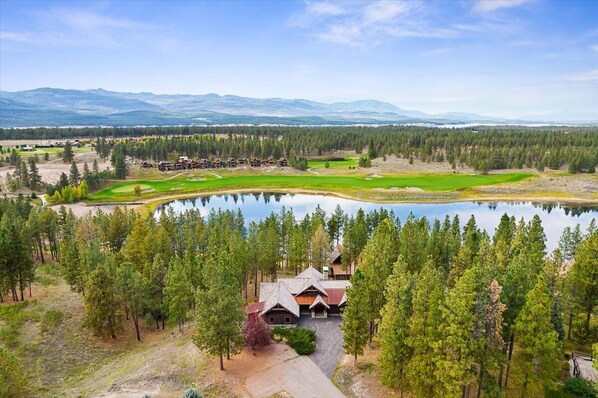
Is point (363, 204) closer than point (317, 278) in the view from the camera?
No

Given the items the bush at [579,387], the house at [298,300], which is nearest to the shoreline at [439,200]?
the house at [298,300]

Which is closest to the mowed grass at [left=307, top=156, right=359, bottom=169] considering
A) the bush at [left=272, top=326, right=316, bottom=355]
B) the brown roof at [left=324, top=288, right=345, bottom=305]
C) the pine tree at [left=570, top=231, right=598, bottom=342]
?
the brown roof at [left=324, top=288, right=345, bottom=305]

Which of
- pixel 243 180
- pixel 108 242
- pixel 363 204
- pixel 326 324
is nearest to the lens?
pixel 326 324

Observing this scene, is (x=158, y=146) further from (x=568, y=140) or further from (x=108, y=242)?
(x=568, y=140)

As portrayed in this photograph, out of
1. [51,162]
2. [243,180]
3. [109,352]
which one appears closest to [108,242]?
[109,352]

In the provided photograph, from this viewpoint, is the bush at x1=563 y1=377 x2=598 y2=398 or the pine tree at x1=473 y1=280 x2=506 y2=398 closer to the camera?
the pine tree at x1=473 y1=280 x2=506 y2=398

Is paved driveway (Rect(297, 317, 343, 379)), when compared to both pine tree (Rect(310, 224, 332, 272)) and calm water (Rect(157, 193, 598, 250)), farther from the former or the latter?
calm water (Rect(157, 193, 598, 250))

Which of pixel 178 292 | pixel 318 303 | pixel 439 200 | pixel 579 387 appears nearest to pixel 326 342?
pixel 318 303
